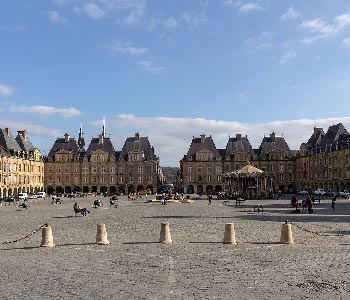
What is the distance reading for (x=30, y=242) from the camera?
60.1 ft

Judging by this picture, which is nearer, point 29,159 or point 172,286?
point 172,286

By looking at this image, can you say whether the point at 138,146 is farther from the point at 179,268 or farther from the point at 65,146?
the point at 179,268

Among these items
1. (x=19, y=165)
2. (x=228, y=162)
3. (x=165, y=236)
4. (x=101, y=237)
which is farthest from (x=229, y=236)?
(x=228, y=162)

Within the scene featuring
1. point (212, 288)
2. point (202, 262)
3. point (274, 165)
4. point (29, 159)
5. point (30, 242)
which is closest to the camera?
A: point (212, 288)

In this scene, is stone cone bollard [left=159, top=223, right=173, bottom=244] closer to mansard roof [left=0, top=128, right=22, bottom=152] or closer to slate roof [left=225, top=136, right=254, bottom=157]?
mansard roof [left=0, top=128, right=22, bottom=152]

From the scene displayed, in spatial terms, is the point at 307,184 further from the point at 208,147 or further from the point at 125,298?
the point at 125,298

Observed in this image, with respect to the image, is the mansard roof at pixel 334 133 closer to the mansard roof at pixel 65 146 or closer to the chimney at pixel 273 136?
the chimney at pixel 273 136

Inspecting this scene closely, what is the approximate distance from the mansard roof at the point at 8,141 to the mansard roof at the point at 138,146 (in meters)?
21.9

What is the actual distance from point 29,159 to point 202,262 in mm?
82786

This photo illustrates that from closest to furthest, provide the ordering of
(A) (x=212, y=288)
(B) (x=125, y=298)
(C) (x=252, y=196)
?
(B) (x=125, y=298) → (A) (x=212, y=288) → (C) (x=252, y=196)

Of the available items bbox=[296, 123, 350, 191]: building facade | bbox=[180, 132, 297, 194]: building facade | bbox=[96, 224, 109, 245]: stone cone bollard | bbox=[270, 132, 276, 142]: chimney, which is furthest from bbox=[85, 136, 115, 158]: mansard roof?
bbox=[96, 224, 109, 245]: stone cone bollard

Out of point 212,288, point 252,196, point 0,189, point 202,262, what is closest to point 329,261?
point 202,262

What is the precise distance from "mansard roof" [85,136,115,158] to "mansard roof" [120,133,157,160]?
2.49 m

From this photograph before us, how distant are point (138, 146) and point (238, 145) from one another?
70.8 feet
